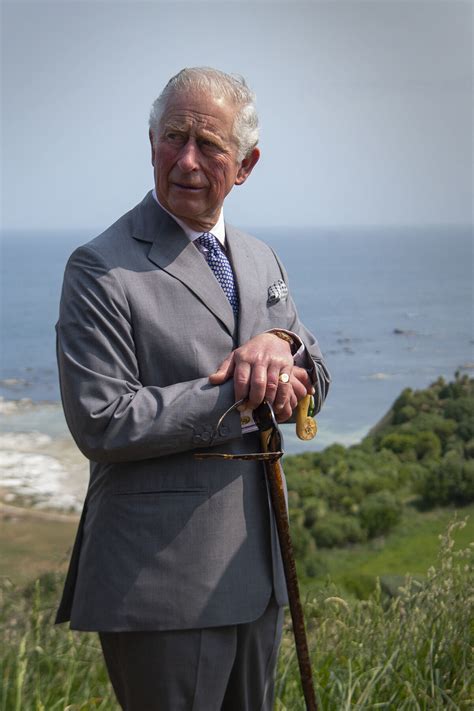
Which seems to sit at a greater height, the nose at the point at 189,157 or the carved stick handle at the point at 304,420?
the nose at the point at 189,157

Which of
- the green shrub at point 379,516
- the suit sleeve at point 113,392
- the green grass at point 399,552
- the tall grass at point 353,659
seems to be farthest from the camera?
the green shrub at point 379,516

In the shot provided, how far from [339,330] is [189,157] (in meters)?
5.96

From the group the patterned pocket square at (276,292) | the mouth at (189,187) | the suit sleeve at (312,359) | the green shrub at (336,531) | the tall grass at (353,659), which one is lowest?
the tall grass at (353,659)

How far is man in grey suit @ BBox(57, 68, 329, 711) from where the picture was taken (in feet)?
5.41

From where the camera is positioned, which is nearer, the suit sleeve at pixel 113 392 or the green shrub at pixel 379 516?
the suit sleeve at pixel 113 392

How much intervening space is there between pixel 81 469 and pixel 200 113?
519 cm

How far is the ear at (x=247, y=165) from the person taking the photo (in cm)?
185

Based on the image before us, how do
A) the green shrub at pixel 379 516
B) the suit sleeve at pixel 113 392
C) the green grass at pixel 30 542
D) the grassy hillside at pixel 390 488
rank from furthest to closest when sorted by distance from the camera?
the green shrub at pixel 379 516 < the grassy hillside at pixel 390 488 < the green grass at pixel 30 542 < the suit sleeve at pixel 113 392

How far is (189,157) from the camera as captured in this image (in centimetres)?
171

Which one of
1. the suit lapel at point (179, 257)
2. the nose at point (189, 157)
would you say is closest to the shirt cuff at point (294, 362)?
the suit lapel at point (179, 257)

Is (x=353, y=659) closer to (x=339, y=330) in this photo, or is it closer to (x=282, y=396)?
(x=282, y=396)

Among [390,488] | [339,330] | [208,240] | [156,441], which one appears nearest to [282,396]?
[156,441]

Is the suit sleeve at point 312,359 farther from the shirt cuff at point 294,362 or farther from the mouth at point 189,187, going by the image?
the mouth at point 189,187

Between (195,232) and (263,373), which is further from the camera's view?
(195,232)
